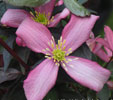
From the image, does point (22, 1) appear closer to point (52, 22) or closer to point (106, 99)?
point (52, 22)

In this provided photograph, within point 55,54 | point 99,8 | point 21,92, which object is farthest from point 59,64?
point 99,8

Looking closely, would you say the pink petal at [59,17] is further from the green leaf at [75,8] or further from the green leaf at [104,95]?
the green leaf at [104,95]

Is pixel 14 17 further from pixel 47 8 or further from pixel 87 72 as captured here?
pixel 87 72

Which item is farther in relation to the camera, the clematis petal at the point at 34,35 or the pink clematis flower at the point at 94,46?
the pink clematis flower at the point at 94,46

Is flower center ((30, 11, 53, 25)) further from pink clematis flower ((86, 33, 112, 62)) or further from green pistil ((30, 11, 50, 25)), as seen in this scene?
pink clematis flower ((86, 33, 112, 62))

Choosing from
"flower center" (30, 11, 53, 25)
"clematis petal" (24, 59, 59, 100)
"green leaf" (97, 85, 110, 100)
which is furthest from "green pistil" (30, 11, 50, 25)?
"green leaf" (97, 85, 110, 100)

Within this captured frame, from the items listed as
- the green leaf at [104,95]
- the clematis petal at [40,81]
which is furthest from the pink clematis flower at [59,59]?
the green leaf at [104,95]
